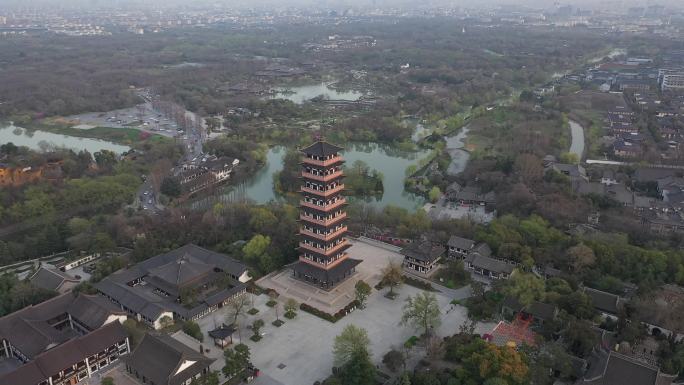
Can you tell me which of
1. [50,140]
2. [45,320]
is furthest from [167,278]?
[50,140]

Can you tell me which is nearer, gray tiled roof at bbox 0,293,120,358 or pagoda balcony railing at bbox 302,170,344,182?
gray tiled roof at bbox 0,293,120,358

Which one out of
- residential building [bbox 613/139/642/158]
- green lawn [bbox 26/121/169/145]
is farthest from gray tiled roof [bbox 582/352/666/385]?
green lawn [bbox 26/121/169/145]

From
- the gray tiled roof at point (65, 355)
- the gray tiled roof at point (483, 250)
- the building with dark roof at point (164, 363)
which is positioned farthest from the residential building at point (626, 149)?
the gray tiled roof at point (65, 355)

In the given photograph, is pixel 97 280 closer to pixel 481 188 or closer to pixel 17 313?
pixel 17 313

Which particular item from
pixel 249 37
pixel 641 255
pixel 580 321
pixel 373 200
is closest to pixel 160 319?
pixel 580 321

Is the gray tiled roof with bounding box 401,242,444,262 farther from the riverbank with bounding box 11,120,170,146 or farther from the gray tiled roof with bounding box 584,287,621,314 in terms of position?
the riverbank with bounding box 11,120,170,146

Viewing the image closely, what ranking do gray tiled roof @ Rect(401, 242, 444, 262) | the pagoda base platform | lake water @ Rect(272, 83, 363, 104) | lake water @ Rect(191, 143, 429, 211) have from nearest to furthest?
the pagoda base platform
gray tiled roof @ Rect(401, 242, 444, 262)
lake water @ Rect(191, 143, 429, 211)
lake water @ Rect(272, 83, 363, 104)

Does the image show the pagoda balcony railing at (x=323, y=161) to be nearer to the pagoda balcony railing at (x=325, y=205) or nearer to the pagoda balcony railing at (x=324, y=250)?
the pagoda balcony railing at (x=325, y=205)
